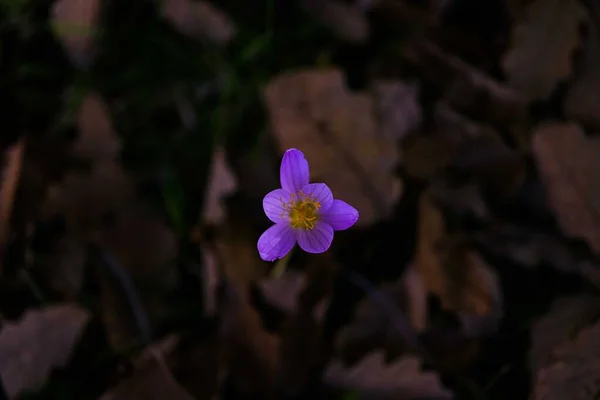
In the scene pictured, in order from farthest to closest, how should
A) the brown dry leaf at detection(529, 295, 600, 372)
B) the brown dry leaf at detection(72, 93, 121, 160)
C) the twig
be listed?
the brown dry leaf at detection(72, 93, 121, 160)
the twig
the brown dry leaf at detection(529, 295, 600, 372)

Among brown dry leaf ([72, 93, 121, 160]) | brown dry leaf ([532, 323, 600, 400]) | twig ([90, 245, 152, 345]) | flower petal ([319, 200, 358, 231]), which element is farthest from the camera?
brown dry leaf ([72, 93, 121, 160])

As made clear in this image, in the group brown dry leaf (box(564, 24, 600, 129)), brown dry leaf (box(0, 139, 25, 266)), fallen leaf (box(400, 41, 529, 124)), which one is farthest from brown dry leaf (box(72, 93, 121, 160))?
brown dry leaf (box(564, 24, 600, 129))

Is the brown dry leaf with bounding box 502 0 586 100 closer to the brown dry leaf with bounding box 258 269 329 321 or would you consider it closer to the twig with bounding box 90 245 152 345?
the brown dry leaf with bounding box 258 269 329 321

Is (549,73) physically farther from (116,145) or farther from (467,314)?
(116,145)

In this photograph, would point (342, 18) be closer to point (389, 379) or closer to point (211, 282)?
point (211, 282)

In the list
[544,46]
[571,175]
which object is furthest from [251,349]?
[544,46]
